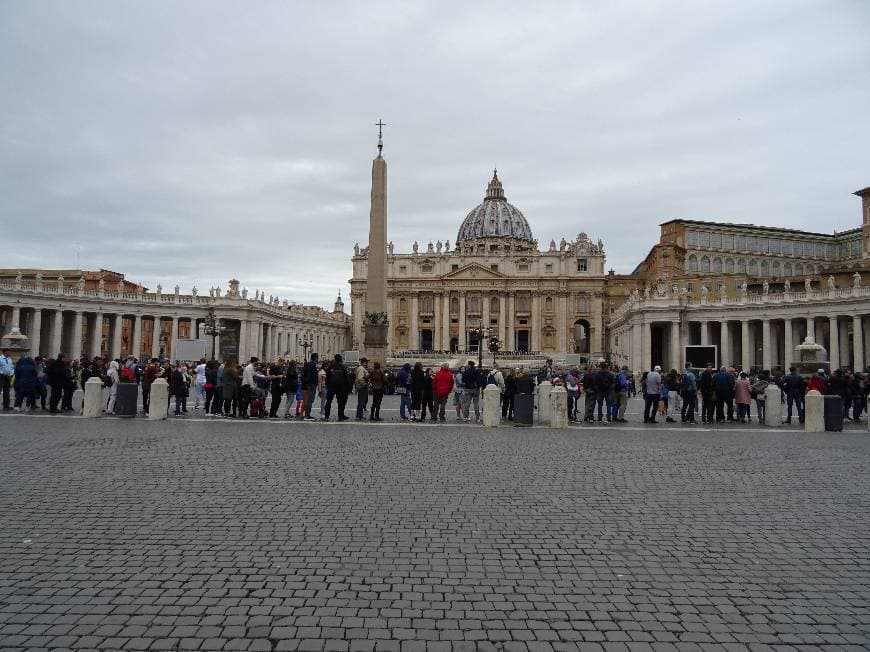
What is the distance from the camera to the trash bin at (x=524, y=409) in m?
15.8

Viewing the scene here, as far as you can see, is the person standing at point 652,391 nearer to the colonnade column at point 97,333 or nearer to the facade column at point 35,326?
the facade column at point 35,326

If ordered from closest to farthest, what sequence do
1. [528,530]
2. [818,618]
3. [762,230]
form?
[818,618], [528,530], [762,230]

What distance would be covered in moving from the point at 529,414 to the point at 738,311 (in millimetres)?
41110

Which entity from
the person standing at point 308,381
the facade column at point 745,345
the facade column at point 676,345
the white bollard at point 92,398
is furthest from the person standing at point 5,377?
the facade column at point 676,345

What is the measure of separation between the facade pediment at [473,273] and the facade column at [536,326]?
5.07 meters

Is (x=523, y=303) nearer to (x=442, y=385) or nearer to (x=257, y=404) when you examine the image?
(x=442, y=385)

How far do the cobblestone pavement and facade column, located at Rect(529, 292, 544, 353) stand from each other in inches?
2967

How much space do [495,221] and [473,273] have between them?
2747cm

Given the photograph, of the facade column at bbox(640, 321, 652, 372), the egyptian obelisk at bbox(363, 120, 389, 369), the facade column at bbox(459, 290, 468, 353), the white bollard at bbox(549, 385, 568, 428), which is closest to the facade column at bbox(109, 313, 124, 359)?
the egyptian obelisk at bbox(363, 120, 389, 369)

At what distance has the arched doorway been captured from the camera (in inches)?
3361

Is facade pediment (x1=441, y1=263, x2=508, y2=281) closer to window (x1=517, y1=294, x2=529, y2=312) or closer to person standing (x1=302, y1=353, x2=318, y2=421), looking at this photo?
window (x1=517, y1=294, x2=529, y2=312)

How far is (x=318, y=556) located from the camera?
4977mm

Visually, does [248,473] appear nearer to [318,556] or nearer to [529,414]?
[318,556]

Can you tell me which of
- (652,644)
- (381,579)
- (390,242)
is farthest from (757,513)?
(390,242)
